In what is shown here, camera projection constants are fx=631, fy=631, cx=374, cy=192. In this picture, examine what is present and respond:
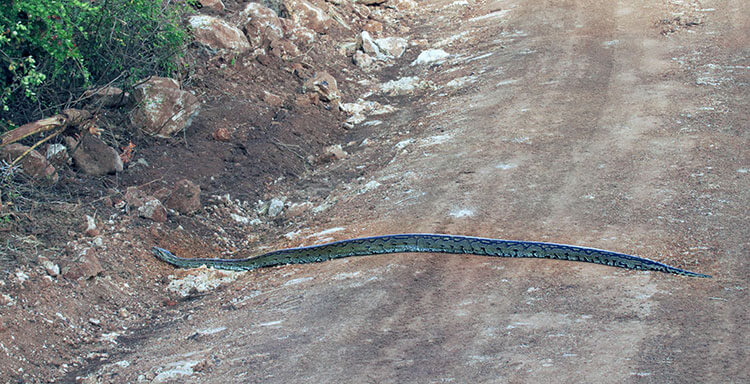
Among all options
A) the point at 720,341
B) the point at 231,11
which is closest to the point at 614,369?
the point at 720,341

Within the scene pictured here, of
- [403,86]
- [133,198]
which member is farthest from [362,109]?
[133,198]

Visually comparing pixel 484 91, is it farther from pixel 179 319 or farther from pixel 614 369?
pixel 614 369

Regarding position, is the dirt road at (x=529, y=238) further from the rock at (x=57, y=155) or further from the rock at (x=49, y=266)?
the rock at (x=57, y=155)

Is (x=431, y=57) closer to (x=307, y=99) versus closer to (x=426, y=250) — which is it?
(x=307, y=99)

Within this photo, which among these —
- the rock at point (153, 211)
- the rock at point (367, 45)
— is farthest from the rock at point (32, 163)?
the rock at point (367, 45)

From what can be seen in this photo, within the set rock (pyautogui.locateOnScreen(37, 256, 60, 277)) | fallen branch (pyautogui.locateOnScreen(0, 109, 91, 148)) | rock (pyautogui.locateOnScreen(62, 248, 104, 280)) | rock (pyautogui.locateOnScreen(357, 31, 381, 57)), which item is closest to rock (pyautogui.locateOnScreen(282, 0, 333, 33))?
rock (pyautogui.locateOnScreen(357, 31, 381, 57))

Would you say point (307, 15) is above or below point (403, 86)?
above
